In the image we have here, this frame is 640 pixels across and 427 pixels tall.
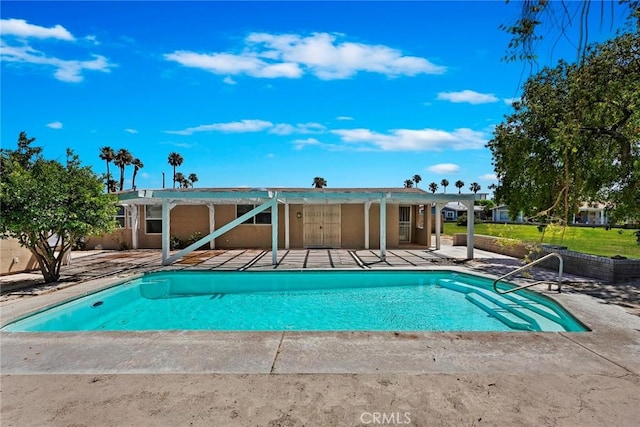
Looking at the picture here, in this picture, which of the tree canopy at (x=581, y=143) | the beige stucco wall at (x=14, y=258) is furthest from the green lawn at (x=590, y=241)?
the beige stucco wall at (x=14, y=258)

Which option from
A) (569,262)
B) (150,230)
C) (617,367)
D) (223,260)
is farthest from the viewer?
(150,230)

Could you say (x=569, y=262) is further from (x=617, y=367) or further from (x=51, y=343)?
(x=51, y=343)

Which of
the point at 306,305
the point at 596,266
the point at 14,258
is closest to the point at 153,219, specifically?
the point at 14,258

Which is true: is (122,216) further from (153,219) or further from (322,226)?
(322,226)

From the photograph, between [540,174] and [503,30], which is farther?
[540,174]

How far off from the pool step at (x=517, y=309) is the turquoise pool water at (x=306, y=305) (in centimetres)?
2

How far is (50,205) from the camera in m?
9.02

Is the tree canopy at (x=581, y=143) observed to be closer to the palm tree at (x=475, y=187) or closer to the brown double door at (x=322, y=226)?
the brown double door at (x=322, y=226)

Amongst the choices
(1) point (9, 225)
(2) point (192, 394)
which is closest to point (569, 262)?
(2) point (192, 394)

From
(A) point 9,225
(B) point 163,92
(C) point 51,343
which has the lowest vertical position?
(C) point 51,343

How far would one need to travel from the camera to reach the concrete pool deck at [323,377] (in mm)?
3150

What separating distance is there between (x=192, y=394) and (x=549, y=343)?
466 cm

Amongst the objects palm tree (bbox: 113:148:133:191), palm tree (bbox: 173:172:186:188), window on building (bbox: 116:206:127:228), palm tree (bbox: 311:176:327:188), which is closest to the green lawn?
window on building (bbox: 116:206:127:228)

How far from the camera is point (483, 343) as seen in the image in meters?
4.91
